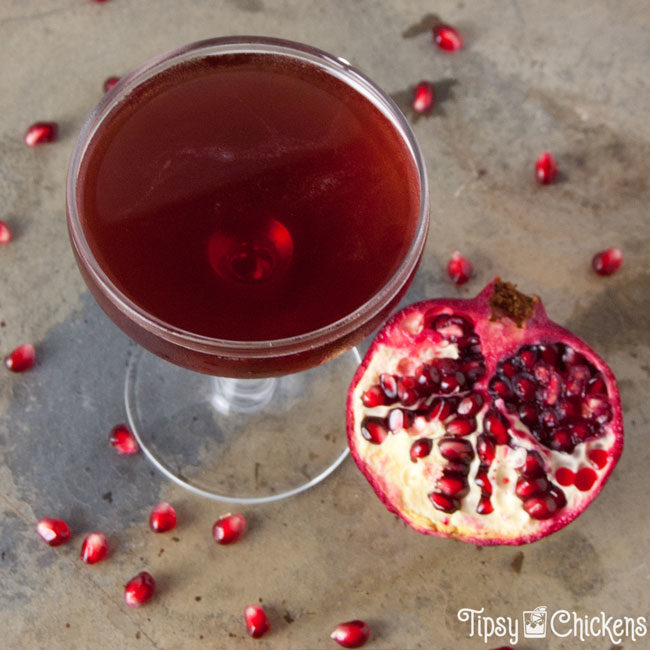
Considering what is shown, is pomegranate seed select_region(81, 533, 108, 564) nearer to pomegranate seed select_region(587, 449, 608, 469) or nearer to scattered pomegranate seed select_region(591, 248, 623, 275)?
pomegranate seed select_region(587, 449, 608, 469)

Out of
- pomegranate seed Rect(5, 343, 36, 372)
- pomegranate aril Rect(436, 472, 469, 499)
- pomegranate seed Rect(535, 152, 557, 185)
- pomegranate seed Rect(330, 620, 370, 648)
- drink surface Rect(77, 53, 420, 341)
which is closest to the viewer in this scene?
drink surface Rect(77, 53, 420, 341)

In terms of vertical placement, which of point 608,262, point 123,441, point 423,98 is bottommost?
point 123,441

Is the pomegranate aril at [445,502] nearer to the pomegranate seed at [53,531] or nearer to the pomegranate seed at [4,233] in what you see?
the pomegranate seed at [53,531]

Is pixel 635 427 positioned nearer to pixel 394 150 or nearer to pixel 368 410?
pixel 368 410

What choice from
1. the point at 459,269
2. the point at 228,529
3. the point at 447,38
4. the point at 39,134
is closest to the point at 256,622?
the point at 228,529

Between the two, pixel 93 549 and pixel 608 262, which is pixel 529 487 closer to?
pixel 608 262

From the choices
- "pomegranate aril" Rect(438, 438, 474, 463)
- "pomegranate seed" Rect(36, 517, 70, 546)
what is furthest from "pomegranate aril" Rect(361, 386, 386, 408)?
"pomegranate seed" Rect(36, 517, 70, 546)

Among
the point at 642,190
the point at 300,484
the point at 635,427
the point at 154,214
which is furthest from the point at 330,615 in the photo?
the point at 642,190
